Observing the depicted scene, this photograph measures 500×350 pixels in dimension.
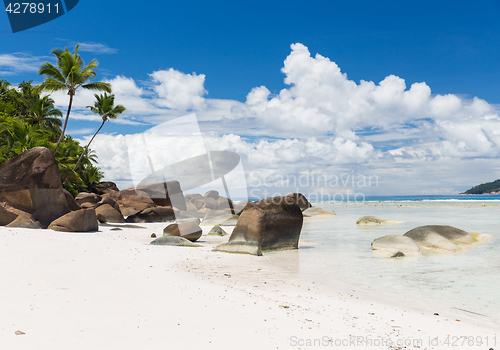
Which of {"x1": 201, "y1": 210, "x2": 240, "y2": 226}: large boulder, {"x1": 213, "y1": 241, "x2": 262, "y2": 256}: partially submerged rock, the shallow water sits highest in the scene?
{"x1": 213, "y1": 241, "x2": 262, "y2": 256}: partially submerged rock

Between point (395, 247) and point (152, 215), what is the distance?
60.6ft

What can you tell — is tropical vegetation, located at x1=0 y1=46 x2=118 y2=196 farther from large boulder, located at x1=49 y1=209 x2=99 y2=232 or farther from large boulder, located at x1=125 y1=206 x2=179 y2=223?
large boulder, located at x1=49 y1=209 x2=99 y2=232

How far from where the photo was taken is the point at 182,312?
457 centimetres

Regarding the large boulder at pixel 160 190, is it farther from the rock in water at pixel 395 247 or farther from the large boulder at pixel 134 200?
the rock in water at pixel 395 247

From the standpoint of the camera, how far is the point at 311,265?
396 inches

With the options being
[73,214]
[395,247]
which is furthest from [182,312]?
[73,214]

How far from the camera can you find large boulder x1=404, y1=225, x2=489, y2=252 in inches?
495

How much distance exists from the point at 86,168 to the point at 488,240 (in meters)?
46.4

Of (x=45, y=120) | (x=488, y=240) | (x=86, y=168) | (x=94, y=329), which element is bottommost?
(x=488, y=240)

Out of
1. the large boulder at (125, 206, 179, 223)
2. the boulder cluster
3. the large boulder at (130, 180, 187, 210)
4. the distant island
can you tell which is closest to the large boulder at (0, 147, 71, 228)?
the boulder cluster

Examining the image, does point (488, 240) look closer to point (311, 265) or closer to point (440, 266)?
point (440, 266)

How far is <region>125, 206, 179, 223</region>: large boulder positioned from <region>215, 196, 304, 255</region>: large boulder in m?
14.0

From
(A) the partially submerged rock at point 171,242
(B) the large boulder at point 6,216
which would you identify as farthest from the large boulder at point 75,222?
(A) the partially submerged rock at point 171,242

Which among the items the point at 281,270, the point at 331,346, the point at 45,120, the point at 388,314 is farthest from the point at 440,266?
the point at 45,120
